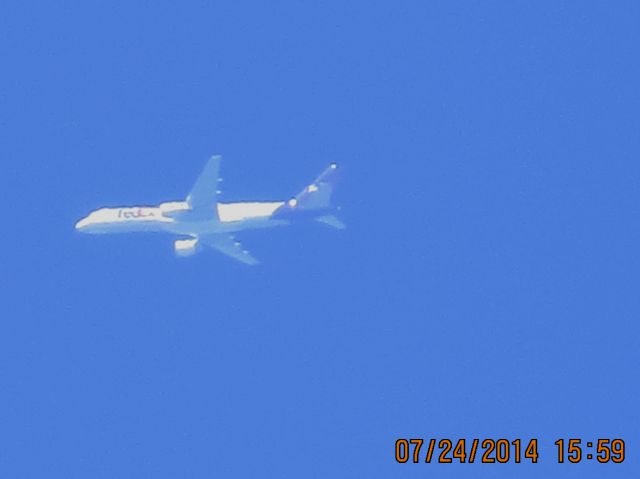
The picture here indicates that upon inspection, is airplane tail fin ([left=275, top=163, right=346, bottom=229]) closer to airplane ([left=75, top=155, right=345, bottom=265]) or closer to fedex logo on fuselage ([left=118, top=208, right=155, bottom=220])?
airplane ([left=75, top=155, right=345, bottom=265])

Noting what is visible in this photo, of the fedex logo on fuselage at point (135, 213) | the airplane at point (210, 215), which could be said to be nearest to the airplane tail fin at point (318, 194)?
the airplane at point (210, 215)

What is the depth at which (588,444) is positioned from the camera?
94.7 meters

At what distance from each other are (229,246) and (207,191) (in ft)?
26.5

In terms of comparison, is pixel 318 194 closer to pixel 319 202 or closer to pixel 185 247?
pixel 319 202

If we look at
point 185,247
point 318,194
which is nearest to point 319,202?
point 318,194

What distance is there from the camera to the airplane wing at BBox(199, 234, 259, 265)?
124 metres

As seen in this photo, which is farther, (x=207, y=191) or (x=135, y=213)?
(x=135, y=213)

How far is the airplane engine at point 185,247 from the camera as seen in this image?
122750 mm

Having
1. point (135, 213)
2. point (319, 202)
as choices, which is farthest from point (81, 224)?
point (319, 202)

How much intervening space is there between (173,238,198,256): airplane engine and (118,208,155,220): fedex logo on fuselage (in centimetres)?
306

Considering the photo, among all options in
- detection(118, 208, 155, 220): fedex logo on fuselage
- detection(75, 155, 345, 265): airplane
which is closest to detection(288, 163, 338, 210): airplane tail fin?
detection(75, 155, 345, 265): airplane

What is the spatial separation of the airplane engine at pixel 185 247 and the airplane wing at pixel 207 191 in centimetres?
429

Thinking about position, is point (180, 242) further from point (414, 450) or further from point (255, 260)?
point (414, 450)

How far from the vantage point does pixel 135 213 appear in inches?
4781
